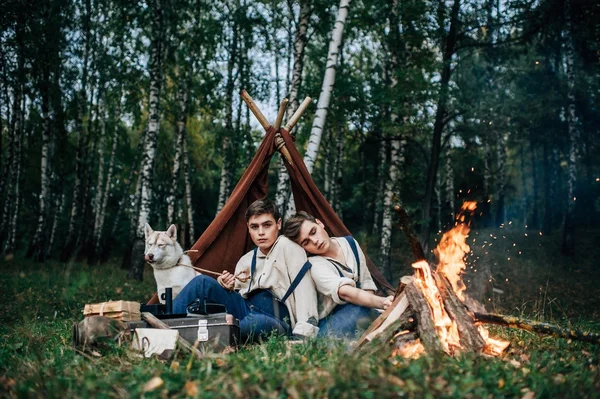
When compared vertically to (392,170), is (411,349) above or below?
below

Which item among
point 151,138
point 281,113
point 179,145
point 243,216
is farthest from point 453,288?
point 179,145

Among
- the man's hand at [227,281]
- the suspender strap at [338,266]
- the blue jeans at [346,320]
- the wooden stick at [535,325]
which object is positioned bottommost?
the blue jeans at [346,320]

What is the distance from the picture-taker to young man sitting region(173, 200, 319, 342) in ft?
13.3

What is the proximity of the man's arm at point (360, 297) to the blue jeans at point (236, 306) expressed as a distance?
1.80 ft

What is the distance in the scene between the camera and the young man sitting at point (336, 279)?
4.08m

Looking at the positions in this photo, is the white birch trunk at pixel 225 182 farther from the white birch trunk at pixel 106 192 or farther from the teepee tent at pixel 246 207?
the teepee tent at pixel 246 207

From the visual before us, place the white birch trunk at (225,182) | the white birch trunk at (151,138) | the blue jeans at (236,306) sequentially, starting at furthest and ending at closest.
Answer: the white birch trunk at (225,182) → the white birch trunk at (151,138) → the blue jeans at (236,306)

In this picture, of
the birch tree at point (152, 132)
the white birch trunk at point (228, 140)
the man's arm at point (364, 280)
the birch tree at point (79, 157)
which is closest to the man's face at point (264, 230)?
the man's arm at point (364, 280)

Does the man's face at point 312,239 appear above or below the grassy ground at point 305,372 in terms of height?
above

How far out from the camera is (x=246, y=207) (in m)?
6.06

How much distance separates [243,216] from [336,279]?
6.78 feet

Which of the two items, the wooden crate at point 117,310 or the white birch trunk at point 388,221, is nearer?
the wooden crate at point 117,310

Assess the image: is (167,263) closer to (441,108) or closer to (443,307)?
(443,307)

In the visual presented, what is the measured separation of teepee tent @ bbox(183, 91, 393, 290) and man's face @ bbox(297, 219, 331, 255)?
1.22 m
